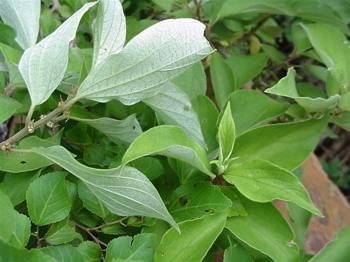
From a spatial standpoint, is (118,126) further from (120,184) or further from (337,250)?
(337,250)

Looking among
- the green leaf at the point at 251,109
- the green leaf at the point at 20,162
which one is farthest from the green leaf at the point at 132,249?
the green leaf at the point at 251,109

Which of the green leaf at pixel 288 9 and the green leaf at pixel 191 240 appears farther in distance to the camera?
the green leaf at pixel 288 9

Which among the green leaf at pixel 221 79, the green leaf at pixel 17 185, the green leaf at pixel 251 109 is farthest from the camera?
the green leaf at pixel 221 79

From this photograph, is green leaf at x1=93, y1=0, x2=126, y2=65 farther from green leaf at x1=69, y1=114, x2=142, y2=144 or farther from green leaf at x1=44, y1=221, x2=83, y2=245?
green leaf at x1=44, y1=221, x2=83, y2=245

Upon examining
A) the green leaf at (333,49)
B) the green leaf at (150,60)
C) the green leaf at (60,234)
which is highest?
the green leaf at (150,60)

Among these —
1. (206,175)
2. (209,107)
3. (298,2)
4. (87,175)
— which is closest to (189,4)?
(298,2)

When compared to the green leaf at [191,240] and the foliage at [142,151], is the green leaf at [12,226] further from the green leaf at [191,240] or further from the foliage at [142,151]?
the green leaf at [191,240]
